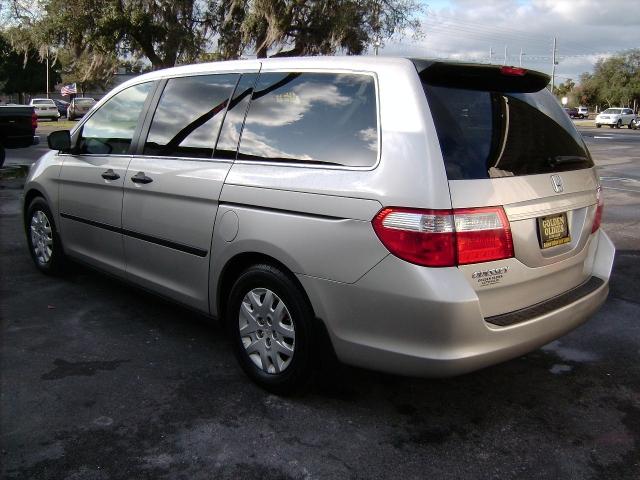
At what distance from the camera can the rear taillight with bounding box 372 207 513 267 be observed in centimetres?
265

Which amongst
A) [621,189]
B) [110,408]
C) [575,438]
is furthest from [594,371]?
[621,189]

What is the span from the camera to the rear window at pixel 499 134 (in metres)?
2.81

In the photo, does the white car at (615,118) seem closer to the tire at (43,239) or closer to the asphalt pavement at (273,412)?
the asphalt pavement at (273,412)

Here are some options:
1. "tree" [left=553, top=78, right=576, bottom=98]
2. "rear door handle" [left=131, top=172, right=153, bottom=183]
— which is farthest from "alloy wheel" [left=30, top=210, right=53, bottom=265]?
"tree" [left=553, top=78, right=576, bottom=98]

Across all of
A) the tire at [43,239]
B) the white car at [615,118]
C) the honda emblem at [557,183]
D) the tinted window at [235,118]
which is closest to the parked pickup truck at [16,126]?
the tire at [43,239]

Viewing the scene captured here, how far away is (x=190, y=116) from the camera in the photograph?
388 centimetres

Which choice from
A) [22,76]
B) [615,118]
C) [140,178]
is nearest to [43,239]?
[140,178]

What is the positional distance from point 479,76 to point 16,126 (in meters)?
12.3

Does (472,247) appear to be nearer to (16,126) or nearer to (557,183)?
(557,183)

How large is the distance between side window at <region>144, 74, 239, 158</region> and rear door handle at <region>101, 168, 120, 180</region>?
1.04 feet

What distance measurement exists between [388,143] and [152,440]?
177 centimetres

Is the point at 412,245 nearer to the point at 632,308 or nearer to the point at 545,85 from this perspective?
the point at 545,85

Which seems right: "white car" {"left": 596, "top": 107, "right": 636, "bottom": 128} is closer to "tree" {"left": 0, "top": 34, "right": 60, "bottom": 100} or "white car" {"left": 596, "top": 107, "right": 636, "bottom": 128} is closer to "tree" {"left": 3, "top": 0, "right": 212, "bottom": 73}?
"tree" {"left": 3, "top": 0, "right": 212, "bottom": 73}

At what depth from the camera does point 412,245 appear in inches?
106
